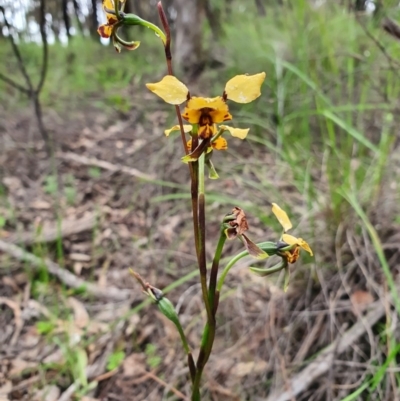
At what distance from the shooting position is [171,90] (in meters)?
0.68

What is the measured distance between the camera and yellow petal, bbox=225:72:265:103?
2.25 ft

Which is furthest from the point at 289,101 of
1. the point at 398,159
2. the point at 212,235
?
the point at 212,235

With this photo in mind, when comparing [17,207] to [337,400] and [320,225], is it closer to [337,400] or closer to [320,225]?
[320,225]

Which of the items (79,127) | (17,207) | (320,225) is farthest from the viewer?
(79,127)

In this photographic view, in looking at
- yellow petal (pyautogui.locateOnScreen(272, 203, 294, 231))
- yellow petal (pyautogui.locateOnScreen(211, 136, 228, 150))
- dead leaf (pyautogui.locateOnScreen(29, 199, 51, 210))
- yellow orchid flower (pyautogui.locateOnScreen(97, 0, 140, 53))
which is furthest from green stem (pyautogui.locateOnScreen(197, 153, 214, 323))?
dead leaf (pyautogui.locateOnScreen(29, 199, 51, 210))

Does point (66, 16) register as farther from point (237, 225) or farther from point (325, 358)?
point (237, 225)

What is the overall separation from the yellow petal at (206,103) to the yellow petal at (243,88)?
0.02 m

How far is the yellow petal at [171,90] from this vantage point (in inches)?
26.2

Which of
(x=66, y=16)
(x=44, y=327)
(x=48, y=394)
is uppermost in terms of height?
(x=66, y=16)

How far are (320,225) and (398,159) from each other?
→ 21.6 inches

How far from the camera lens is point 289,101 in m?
2.64

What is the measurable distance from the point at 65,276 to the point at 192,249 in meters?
0.55

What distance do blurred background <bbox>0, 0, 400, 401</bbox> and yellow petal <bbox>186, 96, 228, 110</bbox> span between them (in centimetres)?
74

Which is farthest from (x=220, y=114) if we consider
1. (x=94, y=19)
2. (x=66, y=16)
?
(x=94, y=19)
